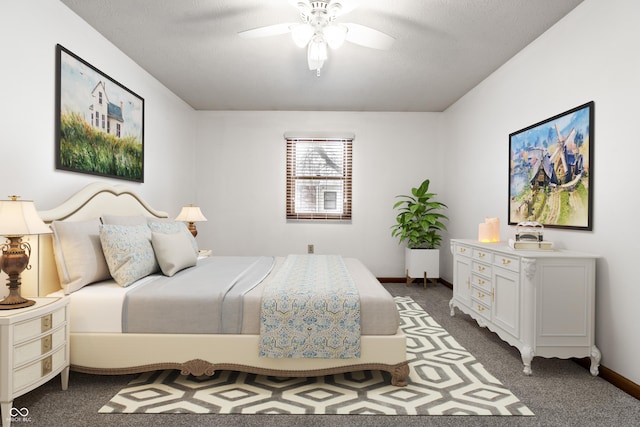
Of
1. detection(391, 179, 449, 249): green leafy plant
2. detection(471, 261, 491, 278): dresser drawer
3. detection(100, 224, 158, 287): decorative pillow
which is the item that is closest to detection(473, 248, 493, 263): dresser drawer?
detection(471, 261, 491, 278): dresser drawer

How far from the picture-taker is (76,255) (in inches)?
92.7

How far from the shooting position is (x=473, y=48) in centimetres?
332

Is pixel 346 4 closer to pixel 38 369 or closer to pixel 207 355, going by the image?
pixel 207 355

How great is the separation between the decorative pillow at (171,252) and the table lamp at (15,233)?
0.86m

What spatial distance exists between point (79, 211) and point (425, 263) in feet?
13.9

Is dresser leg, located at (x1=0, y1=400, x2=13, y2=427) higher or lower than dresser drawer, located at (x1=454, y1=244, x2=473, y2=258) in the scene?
lower

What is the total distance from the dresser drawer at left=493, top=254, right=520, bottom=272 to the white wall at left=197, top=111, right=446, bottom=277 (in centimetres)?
264

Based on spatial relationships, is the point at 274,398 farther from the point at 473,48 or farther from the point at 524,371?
the point at 473,48

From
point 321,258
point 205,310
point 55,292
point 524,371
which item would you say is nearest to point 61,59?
point 55,292

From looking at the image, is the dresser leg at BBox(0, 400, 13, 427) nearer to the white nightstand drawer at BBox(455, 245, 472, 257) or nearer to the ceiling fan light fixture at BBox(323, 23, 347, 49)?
the ceiling fan light fixture at BBox(323, 23, 347, 49)

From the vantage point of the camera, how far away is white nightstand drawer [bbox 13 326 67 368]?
1761 millimetres

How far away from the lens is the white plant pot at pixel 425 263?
16.6 ft

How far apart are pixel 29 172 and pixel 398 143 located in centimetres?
458

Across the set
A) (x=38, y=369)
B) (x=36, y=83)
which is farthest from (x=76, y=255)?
(x=36, y=83)
